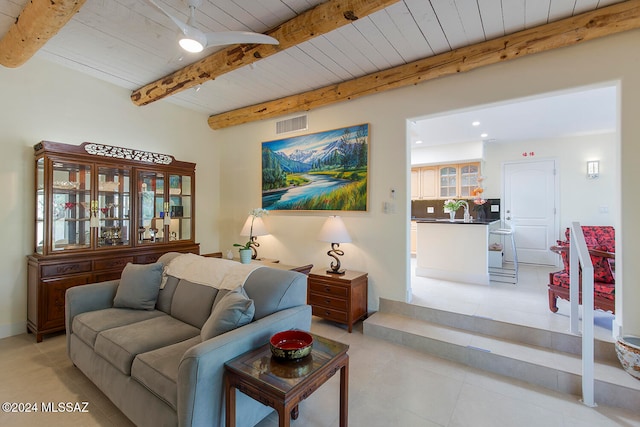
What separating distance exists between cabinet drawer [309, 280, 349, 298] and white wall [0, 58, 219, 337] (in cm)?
314

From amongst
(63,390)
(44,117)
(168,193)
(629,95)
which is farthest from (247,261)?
(629,95)

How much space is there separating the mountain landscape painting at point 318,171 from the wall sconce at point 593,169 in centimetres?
483

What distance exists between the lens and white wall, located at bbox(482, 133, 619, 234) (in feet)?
17.0

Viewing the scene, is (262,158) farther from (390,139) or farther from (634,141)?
(634,141)

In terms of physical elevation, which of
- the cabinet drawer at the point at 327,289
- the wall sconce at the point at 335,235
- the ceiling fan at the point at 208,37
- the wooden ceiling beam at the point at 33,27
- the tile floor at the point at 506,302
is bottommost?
the tile floor at the point at 506,302

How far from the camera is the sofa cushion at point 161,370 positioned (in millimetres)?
1515

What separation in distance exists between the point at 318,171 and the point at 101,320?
2.79 meters

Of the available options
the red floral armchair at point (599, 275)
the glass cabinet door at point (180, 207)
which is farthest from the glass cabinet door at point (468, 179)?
the glass cabinet door at point (180, 207)

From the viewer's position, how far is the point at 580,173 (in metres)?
5.39

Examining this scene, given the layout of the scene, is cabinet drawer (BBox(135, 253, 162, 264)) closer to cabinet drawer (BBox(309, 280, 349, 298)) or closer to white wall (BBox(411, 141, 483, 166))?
cabinet drawer (BBox(309, 280, 349, 298))

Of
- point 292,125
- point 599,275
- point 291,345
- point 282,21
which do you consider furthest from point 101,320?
point 599,275

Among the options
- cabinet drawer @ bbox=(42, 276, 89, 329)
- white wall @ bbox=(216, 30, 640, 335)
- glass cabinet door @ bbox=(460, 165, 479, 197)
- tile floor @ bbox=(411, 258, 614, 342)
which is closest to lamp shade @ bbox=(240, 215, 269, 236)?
white wall @ bbox=(216, 30, 640, 335)

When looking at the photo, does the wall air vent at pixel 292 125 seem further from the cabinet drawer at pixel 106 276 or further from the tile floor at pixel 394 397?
the tile floor at pixel 394 397

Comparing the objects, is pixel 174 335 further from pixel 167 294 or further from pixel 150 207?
pixel 150 207
